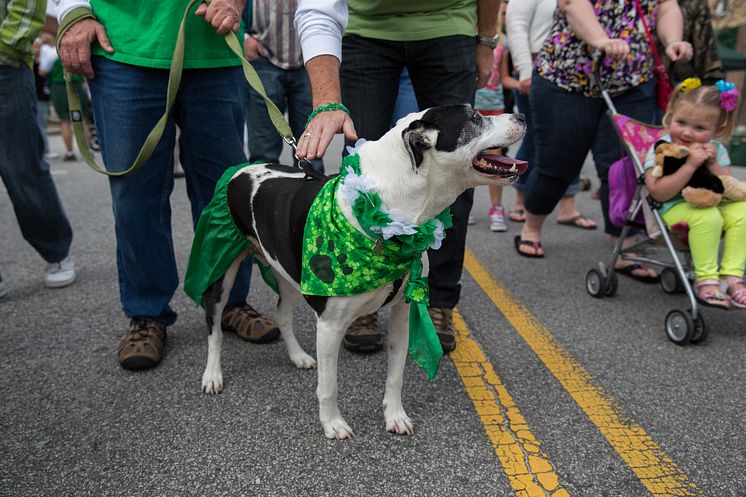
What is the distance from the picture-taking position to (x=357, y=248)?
78.0 inches

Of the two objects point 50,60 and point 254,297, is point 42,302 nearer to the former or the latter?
point 254,297

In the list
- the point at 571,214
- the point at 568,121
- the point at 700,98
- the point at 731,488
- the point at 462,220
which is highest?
the point at 700,98

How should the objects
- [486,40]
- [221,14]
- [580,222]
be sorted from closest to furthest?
1. [221,14]
2. [486,40]
3. [580,222]

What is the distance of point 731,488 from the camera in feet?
6.62

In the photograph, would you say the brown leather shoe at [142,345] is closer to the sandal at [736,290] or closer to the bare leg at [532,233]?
the bare leg at [532,233]

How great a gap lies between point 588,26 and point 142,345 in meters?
3.36

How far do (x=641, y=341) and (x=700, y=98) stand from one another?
1.51 m

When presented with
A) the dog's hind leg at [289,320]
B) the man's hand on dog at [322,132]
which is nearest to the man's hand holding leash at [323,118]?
the man's hand on dog at [322,132]

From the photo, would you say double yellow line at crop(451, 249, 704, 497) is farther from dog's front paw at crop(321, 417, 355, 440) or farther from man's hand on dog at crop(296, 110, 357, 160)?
man's hand on dog at crop(296, 110, 357, 160)

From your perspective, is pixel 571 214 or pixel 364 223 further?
pixel 571 214

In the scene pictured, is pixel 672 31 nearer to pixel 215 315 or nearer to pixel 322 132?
pixel 322 132

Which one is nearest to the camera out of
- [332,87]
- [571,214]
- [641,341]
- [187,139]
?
[332,87]

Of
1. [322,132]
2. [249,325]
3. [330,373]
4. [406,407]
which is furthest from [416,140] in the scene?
[249,325]

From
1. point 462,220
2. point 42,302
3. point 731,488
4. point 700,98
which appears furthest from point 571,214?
point 42,302
